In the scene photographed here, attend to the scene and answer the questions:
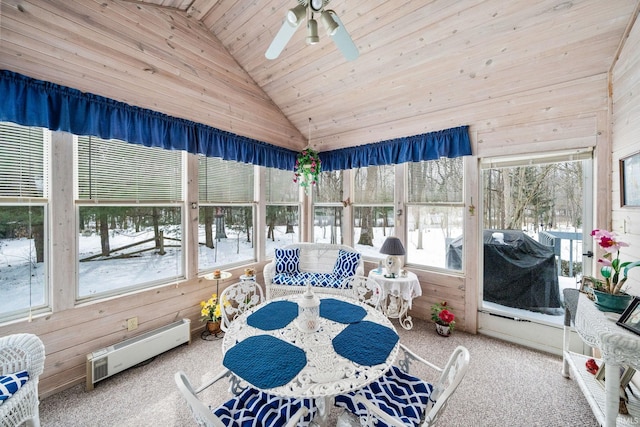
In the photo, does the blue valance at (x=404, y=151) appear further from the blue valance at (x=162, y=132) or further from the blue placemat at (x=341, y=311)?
the blue placemat at (x=341, y=311)

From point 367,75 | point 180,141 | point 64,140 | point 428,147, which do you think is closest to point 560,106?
point 428,147

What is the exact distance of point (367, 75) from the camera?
9.43 ft

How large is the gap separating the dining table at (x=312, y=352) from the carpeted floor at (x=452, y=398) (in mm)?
851

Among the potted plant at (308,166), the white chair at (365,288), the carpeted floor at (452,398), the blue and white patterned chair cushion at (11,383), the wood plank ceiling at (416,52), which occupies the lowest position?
the carpeted floor at (452,398)

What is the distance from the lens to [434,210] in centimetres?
333

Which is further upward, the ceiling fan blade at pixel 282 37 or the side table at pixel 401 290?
the ceiling fan blade at pixel 282 37

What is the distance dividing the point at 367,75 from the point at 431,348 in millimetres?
3116

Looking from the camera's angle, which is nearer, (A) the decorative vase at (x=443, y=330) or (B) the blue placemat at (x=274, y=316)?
(B) the blue placemat at (x=274, y=316)

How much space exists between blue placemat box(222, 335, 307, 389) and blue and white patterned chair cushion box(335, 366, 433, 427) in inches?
15.3

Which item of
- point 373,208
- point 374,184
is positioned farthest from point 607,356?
point 374,184

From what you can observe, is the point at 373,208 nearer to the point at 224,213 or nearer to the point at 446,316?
the point at 446,316

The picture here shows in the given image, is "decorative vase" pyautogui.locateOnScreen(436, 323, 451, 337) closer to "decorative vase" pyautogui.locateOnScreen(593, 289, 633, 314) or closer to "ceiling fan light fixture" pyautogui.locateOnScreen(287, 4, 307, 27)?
"decorative vase" pyautogui.locateOnScreen(593, 289, 633, 314)

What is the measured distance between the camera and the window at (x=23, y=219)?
73.4 inches

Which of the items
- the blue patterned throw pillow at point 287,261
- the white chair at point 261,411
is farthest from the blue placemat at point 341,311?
the blue patterned throw pillow at point 287,261
